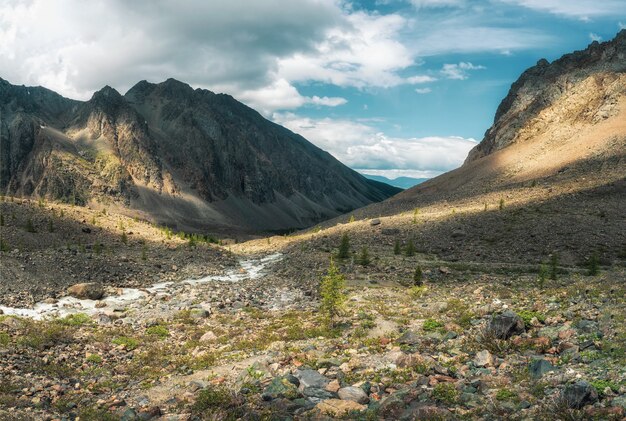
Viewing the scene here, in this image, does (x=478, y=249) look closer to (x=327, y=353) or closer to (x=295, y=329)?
(x=295, y=329)

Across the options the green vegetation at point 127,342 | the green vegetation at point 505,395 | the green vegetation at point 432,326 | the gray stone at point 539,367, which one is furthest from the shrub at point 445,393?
the green vegetation at point 127,342

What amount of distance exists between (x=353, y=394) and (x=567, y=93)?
14368 cm

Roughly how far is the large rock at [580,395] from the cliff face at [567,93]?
11919 cm

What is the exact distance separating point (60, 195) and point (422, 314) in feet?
704

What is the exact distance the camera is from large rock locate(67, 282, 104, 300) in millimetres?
31469

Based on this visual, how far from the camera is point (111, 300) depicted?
3194cm

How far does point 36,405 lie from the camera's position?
14.2m

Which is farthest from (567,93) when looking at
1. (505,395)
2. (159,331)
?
(505,395)

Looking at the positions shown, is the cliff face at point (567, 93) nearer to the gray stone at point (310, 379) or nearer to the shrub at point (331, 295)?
the shrub at point (331, 295)

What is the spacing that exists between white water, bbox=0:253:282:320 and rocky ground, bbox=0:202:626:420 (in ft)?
2.33

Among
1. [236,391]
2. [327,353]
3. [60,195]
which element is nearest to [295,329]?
[327,353]

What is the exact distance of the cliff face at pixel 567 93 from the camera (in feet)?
371

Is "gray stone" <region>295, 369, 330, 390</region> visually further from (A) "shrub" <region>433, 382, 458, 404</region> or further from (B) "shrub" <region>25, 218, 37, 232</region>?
(B) "shrub" <region>25, 218, 37, 232</region>

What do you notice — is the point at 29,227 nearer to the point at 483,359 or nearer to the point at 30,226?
the point at 30,226
